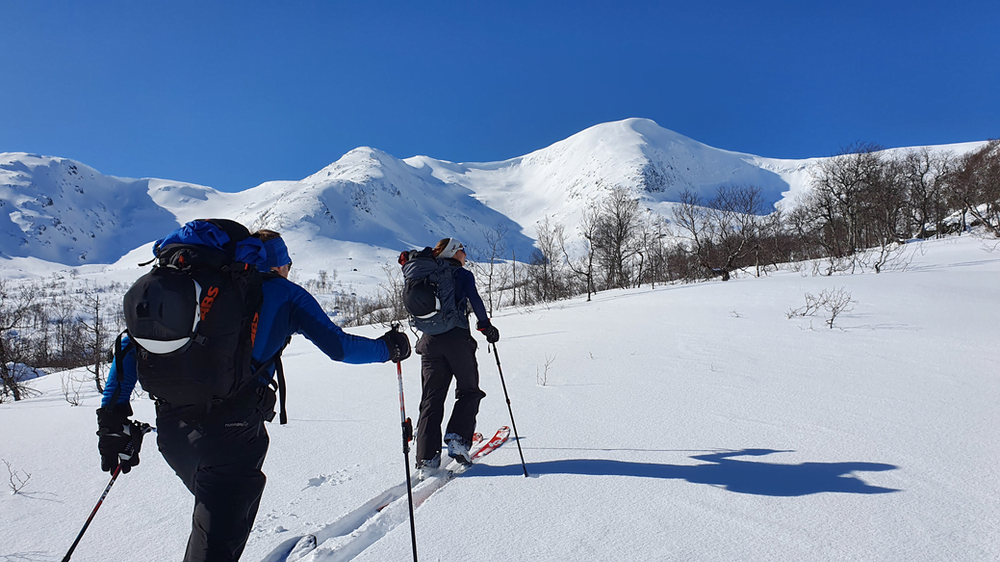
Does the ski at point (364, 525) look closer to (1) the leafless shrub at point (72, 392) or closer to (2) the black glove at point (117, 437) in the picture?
(2) the black glove at point (117, 437)

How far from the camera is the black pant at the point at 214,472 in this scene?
1.51m

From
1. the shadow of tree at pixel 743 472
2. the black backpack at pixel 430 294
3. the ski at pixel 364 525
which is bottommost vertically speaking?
the shadow of tree at pixel 743 472

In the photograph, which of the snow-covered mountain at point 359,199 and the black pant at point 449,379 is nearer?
the black pant at point 449,379

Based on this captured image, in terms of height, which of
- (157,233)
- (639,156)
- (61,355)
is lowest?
(61,355)

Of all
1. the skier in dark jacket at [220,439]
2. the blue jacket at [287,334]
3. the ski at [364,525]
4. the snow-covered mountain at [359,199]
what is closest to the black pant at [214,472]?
the skier in dark jacket at [220,439]

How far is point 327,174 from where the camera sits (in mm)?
180375

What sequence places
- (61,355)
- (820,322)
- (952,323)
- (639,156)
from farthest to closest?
(639,156) < (61,355) < (820,322) < (952,323)

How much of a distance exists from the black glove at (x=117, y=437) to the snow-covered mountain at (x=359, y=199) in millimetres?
86418

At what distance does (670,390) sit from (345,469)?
318cm

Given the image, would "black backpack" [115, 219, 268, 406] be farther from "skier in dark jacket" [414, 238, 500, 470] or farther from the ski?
"skier in dark jacket" [414, 238, 500, 470]

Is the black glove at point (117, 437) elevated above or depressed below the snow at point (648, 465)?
above

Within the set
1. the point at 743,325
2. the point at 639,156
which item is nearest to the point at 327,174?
the point at 639,156

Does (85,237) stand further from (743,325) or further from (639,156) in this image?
(639,156)

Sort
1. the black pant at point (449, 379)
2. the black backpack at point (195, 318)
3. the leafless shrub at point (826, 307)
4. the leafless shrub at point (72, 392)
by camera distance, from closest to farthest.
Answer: the black backpack at point (195, 318), the black pant at point (449, 379), the leafless shrub at point (72, 392), the leafless shrub at point (826, 307)
